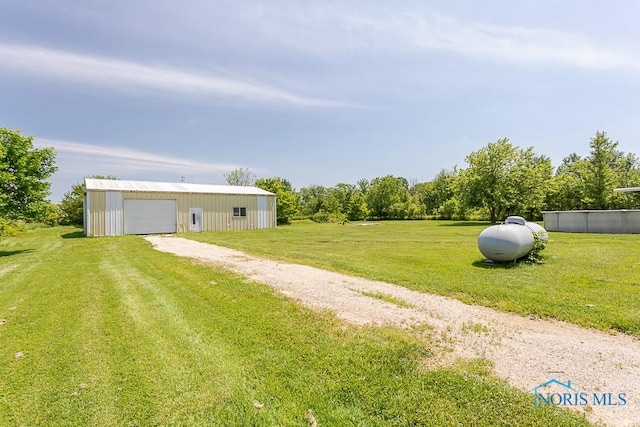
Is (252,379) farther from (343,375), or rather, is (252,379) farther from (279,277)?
(279,277)

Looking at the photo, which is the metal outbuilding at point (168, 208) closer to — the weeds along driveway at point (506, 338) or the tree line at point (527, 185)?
the tree line at point (527, 185)

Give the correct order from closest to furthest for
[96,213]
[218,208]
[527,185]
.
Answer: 1. [96,213]
2. [218,208]
3. [527,185]

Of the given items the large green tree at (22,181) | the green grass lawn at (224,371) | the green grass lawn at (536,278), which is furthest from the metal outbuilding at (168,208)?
the green grass lawn at (224,371)

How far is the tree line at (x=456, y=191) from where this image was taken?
518 inches

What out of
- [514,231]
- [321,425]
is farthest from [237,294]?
[514,231]

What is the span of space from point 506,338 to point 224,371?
349cm

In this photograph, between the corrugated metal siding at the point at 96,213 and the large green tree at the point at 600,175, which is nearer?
the corrugated metal siding at the point at 96,213

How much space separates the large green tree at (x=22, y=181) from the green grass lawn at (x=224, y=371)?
9679 millimetres

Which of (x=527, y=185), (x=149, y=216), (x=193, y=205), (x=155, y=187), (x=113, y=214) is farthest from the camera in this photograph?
(x=527, y=185)

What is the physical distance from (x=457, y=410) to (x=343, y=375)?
1.08 m

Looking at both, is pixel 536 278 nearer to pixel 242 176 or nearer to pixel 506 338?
pixel 506 338

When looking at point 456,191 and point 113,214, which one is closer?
point 113,214

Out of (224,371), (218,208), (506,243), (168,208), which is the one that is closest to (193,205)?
(168,208)

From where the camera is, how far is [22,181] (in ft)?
42.8
